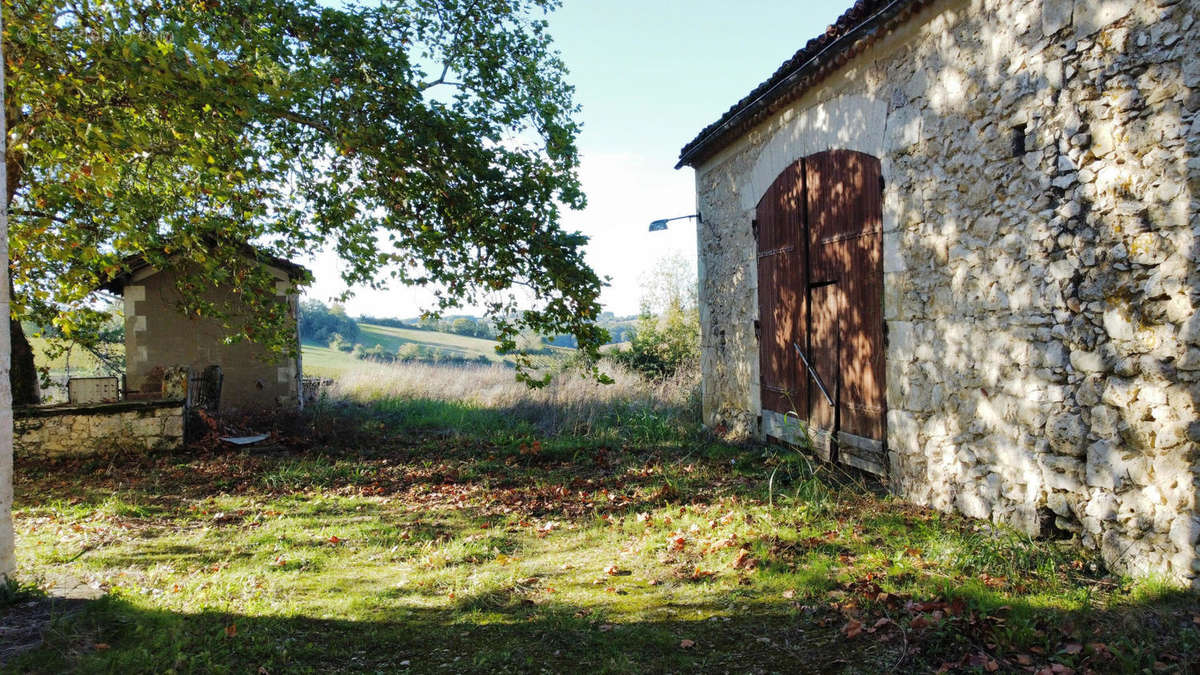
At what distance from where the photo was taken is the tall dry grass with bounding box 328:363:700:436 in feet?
34.7

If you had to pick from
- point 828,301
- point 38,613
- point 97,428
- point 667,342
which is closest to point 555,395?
point 667,342

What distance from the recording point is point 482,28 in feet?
31.0

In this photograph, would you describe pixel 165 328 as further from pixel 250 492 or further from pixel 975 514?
pixel 975 514

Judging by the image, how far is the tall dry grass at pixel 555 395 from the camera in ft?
34.7

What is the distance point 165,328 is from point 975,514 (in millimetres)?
13593

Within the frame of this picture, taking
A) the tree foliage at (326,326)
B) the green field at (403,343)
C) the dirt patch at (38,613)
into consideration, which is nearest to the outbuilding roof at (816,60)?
the dirt patch at (38,613)

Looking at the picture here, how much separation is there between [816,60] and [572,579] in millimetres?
5157

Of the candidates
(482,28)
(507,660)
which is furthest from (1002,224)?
(482,28)

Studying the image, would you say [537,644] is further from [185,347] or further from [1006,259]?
[185,347]

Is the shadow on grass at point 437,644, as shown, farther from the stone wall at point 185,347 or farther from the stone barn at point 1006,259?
the stone wall at point 185,347

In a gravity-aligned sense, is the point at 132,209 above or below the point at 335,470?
above

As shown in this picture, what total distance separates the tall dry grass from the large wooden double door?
9.39 feet

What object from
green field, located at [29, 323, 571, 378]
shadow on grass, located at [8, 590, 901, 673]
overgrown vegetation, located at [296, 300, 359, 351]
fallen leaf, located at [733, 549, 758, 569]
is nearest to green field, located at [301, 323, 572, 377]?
green field, located at [29, 323, 571, 378]

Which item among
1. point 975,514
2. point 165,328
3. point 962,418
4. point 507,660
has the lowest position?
point 507,660
